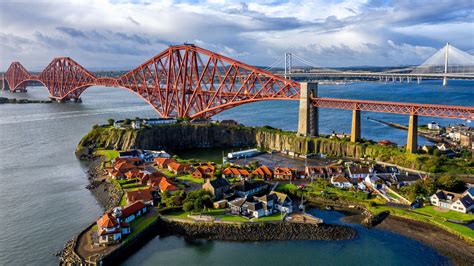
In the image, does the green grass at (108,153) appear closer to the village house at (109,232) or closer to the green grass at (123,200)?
the green grass at (123,200)

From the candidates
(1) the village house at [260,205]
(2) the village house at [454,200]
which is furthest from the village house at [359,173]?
(1) the village house at [260,205]

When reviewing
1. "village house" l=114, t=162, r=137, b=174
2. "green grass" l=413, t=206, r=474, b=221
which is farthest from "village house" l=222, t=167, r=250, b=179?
"green grass" l=413, t=206, r=474, b=221

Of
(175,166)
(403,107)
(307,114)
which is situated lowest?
(175,166)

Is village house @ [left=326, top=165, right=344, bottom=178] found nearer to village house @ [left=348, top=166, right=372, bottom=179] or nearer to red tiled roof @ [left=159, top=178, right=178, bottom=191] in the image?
village house @ [left=348, top=166, right=372, bottom=179]

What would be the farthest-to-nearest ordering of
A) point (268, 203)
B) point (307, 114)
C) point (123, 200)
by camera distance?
point (307, 114) → point (123, 200) → point (268, 203)

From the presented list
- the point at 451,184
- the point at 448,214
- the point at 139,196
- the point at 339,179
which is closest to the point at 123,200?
the point at 139,196

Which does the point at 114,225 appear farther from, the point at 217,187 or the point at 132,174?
the point at 132,174
